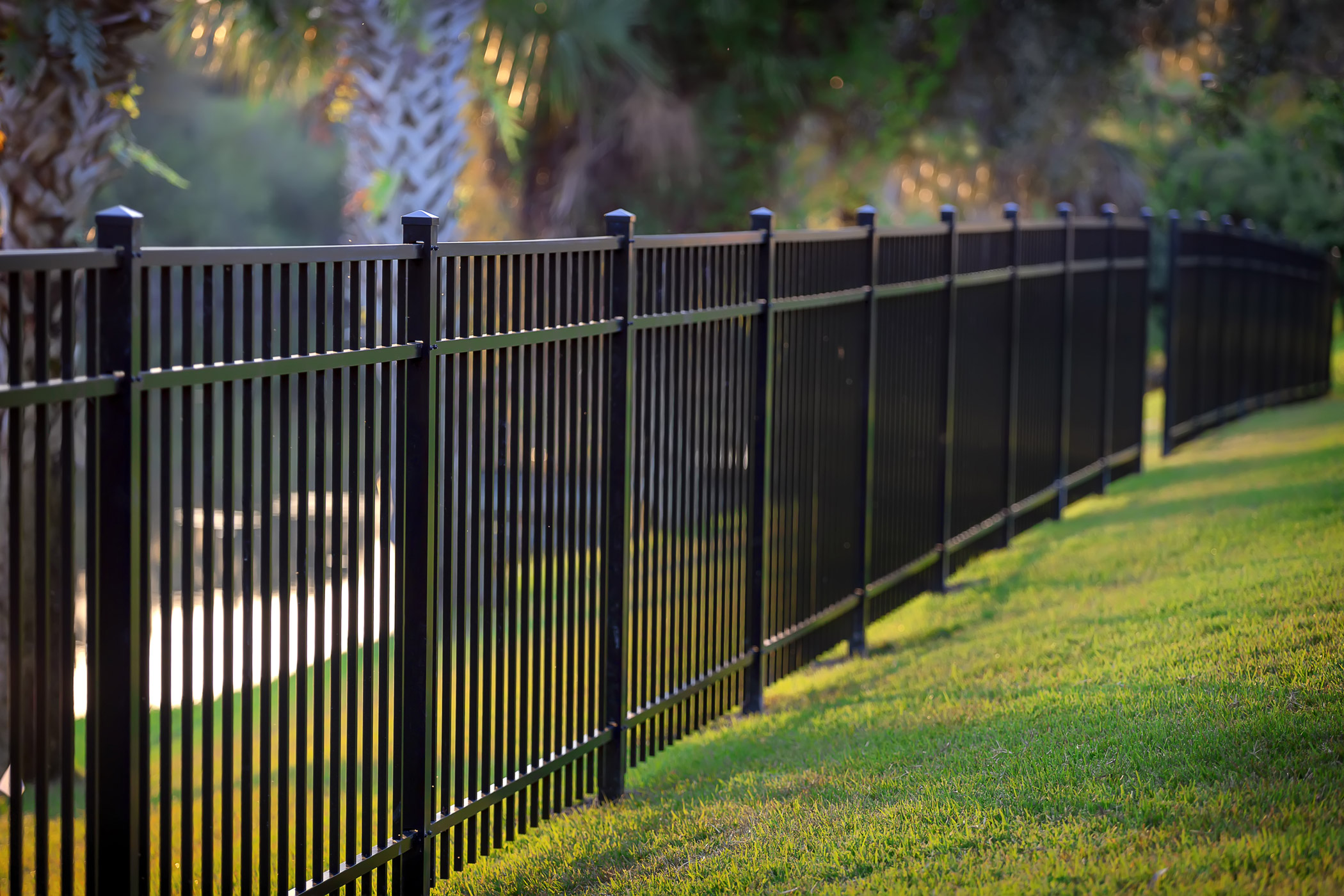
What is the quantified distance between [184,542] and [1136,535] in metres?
6.96

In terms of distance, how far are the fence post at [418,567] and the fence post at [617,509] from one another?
1138 millimetres

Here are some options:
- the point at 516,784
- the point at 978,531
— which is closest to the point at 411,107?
the point at 978,531

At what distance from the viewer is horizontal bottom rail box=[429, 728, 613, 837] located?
441 centimetres

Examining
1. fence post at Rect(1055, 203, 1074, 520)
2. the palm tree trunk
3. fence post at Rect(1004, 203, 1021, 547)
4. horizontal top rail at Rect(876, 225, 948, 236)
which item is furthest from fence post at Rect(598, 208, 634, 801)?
the palm tree trunk

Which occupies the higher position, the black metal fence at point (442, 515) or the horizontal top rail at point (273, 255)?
the horizontal top rail at point (273, 255)

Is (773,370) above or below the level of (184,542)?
above

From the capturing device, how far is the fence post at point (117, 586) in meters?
3.05

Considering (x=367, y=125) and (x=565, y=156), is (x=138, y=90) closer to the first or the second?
(x=367, y=125)

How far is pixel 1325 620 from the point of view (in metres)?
5.32

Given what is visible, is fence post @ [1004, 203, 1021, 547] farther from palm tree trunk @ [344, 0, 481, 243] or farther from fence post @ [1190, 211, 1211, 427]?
fence post @ [1190, 211, 1211, 427]

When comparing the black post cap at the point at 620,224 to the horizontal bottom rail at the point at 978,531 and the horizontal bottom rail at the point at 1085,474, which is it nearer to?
the horizontal bottom rail at the point at 978,531

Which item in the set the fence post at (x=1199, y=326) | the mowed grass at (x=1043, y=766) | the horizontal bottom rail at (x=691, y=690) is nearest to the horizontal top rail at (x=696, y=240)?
the horizontal bottom rail at (x=691, y=690)

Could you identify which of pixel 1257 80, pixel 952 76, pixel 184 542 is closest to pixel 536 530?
pixel 184 542

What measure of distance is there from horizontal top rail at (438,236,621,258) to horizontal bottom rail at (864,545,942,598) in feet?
10.9
